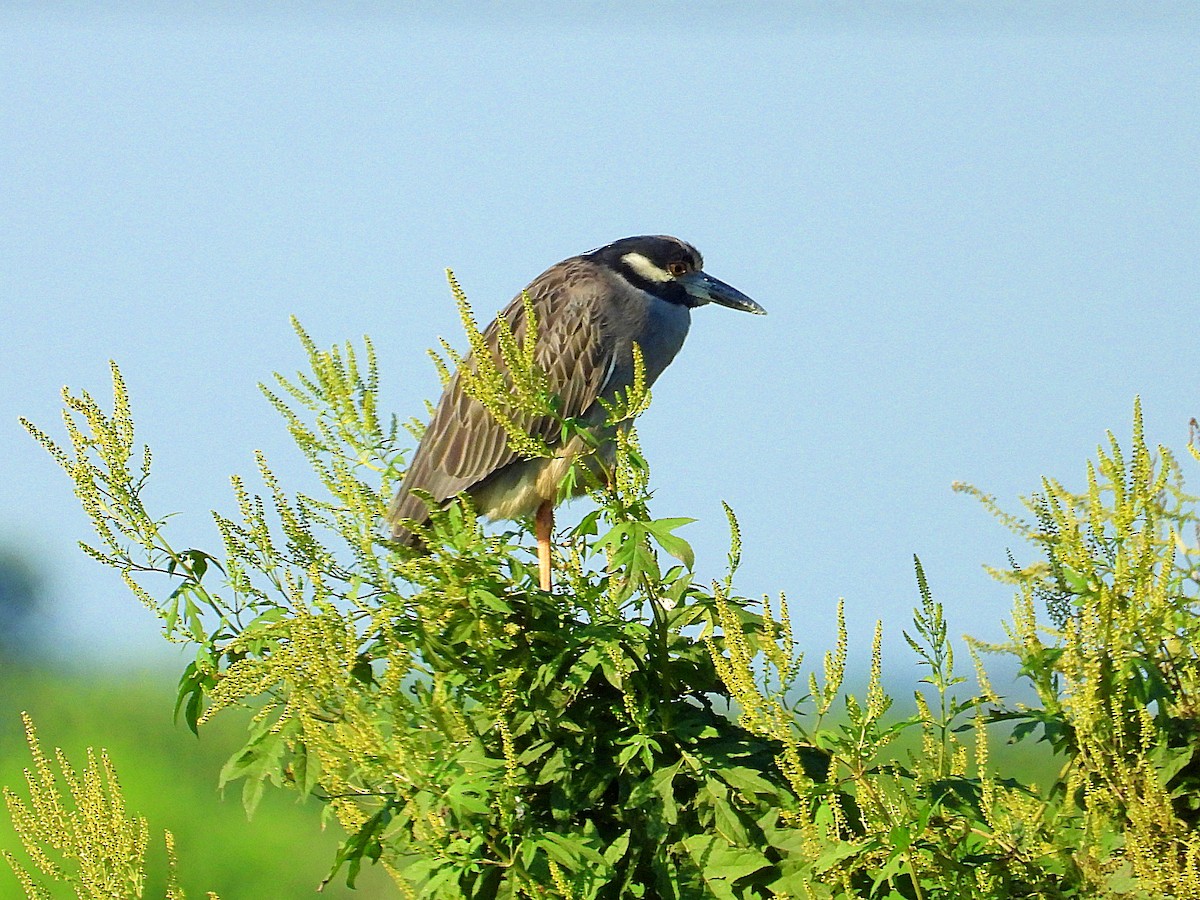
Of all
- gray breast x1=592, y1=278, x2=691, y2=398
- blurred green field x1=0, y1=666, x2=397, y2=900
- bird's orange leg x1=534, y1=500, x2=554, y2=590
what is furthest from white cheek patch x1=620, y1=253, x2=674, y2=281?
blurred green field x1=0, y1=666, x2=397, y2=900

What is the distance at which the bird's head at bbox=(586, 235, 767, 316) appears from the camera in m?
6.62

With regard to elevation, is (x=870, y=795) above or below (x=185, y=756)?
above

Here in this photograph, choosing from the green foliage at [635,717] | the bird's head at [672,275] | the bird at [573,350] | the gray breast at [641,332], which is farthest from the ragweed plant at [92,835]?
the bird's head at [672,275]

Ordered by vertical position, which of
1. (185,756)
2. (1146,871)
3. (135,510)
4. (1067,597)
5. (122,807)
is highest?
(135,510)

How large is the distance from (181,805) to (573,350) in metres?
10.9

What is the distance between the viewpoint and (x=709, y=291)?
21.8 ft

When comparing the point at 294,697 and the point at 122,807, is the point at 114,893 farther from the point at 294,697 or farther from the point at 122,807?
the point at 294,697

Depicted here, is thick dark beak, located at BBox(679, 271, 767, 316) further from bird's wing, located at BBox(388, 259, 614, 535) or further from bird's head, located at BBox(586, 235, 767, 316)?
bird's wing, located at BBox(388, 259, 614, 535)

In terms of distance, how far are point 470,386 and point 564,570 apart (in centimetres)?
50

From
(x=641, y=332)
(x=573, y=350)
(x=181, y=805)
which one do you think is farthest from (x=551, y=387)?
(x=181, y=805)

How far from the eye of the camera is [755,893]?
2465 mm

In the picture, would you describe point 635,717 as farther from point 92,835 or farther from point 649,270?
point 649,270

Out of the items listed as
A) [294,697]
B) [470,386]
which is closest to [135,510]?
[294,697]

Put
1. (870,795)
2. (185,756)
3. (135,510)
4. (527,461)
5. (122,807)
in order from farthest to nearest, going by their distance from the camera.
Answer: (185,756) < (527,461) < (122,807) < (135,510) < (870,795)
